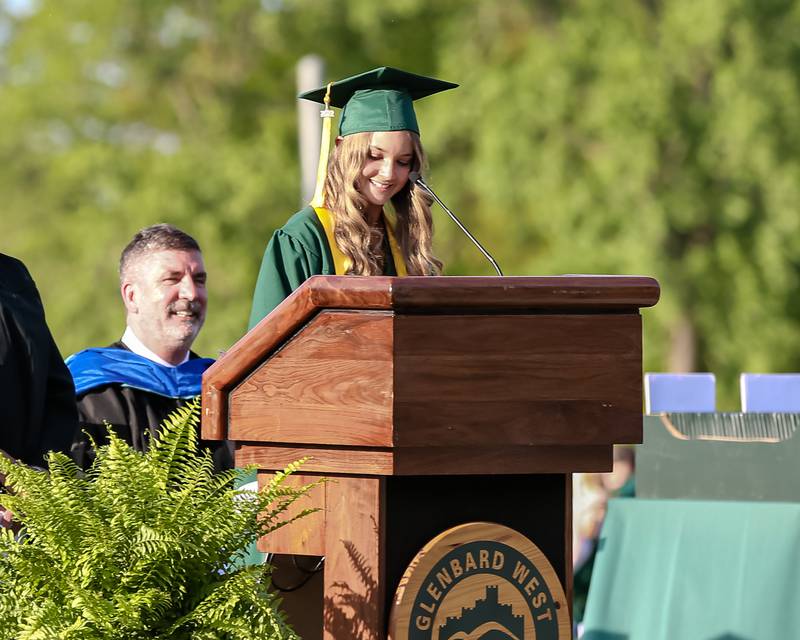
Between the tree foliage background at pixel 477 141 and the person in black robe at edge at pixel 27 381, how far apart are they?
1126cm

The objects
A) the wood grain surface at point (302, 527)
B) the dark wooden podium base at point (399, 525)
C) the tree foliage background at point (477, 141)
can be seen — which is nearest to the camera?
the dark wooden podium base at point (399, 525)

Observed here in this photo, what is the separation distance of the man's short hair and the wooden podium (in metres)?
1.64

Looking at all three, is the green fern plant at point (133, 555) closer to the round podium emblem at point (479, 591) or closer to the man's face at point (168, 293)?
the round podium emblem at point (479, 591)

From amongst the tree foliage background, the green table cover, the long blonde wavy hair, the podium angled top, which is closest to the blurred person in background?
the green table cover

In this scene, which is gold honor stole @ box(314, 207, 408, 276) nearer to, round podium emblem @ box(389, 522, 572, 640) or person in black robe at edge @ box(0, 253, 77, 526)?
person in black robe at edge @ box(0, 253, 77, 526)

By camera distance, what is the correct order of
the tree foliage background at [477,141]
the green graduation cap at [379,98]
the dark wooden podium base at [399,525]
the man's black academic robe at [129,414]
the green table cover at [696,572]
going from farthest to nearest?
the tree foliage background at [477,141] < the green table cover at [696,572] < the man's black academic robe at [129,414] < the green graduation cap at [379,98] < the dark wooden podium base at [399,525]

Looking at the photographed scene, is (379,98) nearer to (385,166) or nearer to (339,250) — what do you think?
(385,166)

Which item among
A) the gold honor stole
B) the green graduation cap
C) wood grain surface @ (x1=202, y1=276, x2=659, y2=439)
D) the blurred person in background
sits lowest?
the blurred person in background

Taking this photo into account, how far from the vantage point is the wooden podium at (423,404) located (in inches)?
113

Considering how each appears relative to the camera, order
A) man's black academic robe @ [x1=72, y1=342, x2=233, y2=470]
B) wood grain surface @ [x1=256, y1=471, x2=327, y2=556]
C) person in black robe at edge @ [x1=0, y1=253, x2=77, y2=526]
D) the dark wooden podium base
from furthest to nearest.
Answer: man's black academic robe @ [x1=72, y1=342, x2=233, y2=470] → person in black robe at edge @ [x1=0, y1=253, x2=77, y2=526] → wood grain surface @ [x1=256, y1=471, x2=327, y2=556] → the dark wooden podium base

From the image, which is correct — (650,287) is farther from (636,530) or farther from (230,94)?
(230,94)

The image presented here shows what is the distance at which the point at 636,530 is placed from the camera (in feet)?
17.1

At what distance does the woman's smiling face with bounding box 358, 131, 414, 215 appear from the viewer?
153 inches

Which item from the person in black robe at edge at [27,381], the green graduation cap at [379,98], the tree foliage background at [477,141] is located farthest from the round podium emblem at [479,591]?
the tree foliage background at [477,141]
